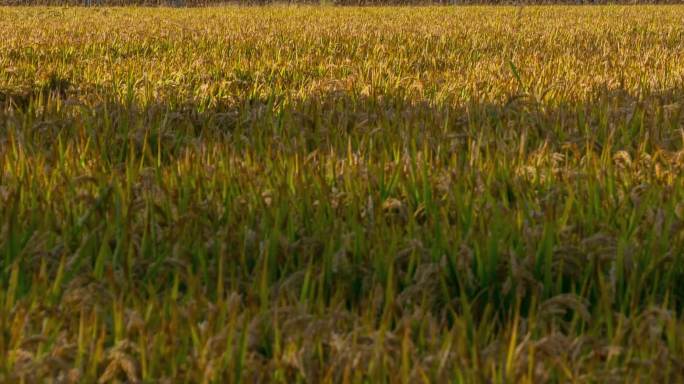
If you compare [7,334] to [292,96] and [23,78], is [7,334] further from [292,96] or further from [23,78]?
[23,78]

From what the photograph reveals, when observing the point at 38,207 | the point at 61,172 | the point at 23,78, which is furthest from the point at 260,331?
the point at 23,78

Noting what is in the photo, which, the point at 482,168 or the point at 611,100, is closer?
the point at 482,168

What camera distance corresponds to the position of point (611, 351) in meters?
1.45

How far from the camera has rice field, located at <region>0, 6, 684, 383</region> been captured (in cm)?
150

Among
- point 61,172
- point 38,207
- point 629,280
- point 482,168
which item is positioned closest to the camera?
point 629,280

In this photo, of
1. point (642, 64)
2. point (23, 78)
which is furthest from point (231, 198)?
point (642, 64)

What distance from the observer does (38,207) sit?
231cm

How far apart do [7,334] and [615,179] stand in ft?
5.59

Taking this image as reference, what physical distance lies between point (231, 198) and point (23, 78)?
3128 mm

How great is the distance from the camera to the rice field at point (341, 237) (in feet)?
4.91

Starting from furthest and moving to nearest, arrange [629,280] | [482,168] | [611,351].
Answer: [482,168]
[629,280]
[611,351]

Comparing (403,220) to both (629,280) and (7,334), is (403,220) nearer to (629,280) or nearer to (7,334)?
(629,280)

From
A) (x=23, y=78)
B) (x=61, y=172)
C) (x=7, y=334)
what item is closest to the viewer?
(x=7, y=334)

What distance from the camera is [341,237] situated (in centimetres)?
209
